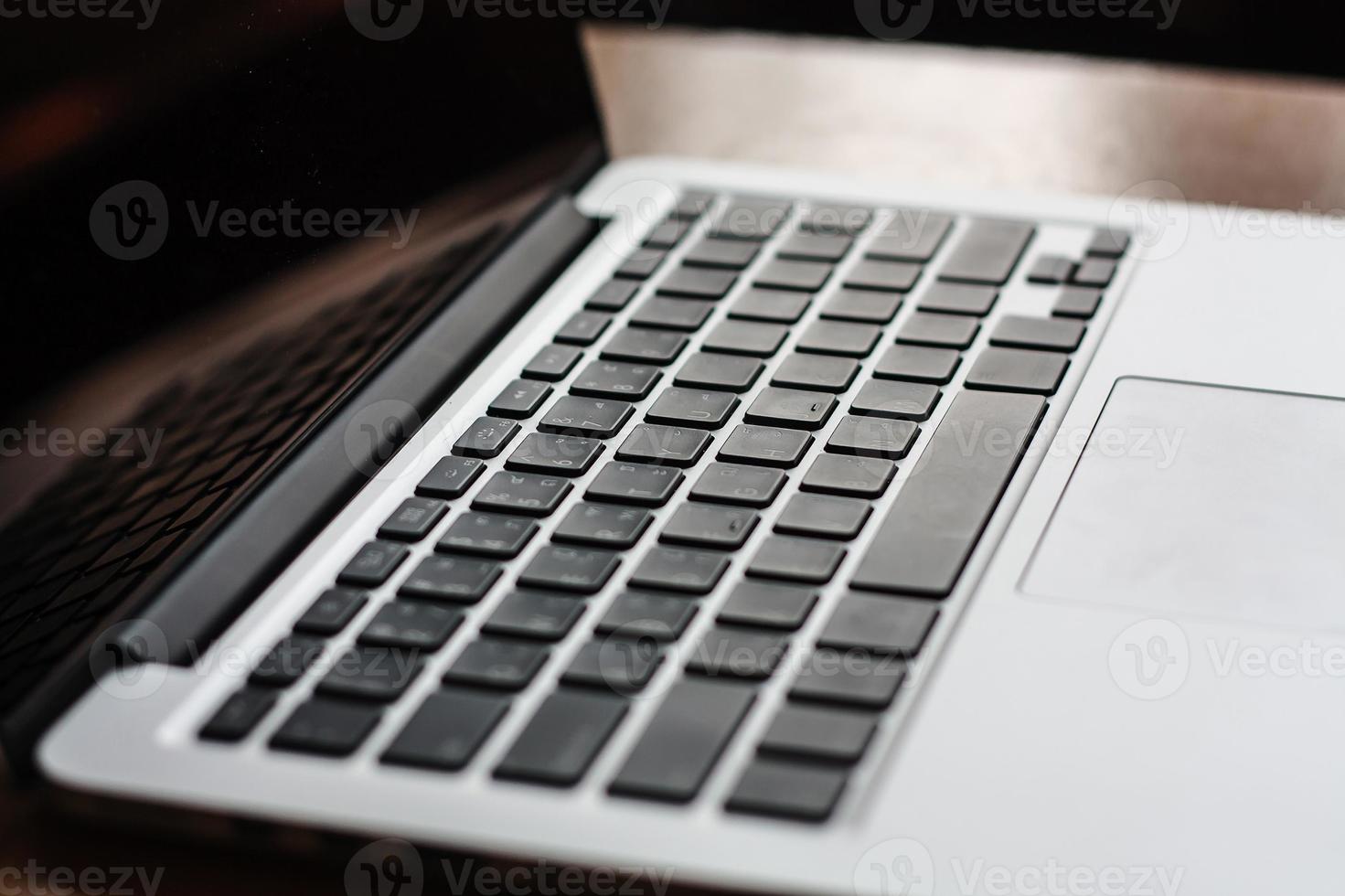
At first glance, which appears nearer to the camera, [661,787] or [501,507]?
[661,787]

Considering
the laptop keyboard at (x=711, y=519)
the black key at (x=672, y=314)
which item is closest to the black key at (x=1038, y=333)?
the laptop keyboard at (x=711, y=519)

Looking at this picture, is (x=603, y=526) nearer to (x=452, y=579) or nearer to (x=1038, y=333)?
(x=452, y=579)

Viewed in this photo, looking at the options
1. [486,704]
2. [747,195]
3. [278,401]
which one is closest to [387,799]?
[486,704]

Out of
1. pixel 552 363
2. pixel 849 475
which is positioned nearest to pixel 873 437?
pixel 849 475

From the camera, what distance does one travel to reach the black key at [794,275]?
0.53 meters

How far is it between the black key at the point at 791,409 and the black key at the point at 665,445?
0.07ft

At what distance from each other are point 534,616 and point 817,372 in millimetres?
152

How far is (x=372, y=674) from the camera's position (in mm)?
354

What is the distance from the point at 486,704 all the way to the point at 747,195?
316mm

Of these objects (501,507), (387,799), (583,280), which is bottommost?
(387,799)

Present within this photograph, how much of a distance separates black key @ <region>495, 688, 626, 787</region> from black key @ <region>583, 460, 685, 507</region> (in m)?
0.09

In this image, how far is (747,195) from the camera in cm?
60

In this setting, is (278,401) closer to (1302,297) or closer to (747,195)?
(747,195)

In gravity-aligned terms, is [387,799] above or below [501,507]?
below
